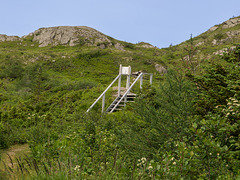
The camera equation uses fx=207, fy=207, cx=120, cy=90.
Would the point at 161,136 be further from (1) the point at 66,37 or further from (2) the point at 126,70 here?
(1) the point at 66,37

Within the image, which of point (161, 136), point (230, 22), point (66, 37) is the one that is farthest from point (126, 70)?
point (230, 22)

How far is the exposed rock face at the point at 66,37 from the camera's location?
5053cm

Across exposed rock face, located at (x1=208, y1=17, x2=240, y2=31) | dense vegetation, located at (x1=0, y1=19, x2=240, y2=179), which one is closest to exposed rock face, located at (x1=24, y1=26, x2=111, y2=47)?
exposed rock face, located at (x1=208, y1=17, x2=240, y2=31)

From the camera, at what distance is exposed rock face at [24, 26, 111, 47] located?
50531 millimetres

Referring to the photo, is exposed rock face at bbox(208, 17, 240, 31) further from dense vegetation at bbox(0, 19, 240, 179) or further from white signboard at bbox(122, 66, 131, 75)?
dense vegetation at bbox(0, 19, 240, 179)

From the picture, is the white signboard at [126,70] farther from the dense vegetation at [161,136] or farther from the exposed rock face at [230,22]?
the exposed rock face at [230,22]

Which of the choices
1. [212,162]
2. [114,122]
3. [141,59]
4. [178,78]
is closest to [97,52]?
[141,59]

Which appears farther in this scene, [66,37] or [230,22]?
[230,22]

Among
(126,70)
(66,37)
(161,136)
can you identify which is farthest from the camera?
(66,37)

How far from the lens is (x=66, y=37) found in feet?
173

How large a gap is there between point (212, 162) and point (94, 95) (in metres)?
10.1

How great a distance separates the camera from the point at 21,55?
1256 inches

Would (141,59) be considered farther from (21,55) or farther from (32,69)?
(21,55)

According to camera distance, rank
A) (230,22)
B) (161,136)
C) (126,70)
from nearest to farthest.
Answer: (161,136) → (126,70) → (230,22)
